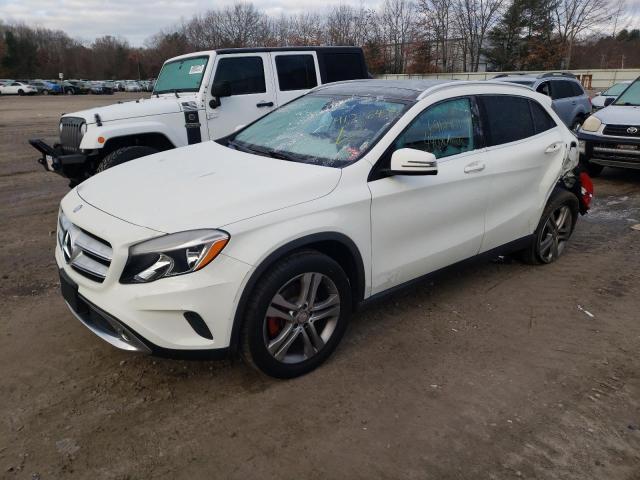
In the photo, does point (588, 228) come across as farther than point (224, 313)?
Yes

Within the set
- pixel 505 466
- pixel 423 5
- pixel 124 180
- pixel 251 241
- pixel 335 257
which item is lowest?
pixel 505 466

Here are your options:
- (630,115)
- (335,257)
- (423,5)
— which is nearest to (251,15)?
(423,5)

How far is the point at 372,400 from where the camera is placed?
9.66 ft

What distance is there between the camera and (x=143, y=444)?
2580 mm

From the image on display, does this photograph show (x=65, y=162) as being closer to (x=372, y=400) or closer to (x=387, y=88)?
(x=387, y=88)

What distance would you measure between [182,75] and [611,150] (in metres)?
6.82

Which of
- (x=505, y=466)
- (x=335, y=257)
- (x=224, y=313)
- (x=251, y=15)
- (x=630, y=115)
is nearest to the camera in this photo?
(x=505, y=466)

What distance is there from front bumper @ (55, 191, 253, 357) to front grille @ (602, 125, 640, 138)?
773cm

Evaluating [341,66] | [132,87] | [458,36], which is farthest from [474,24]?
[341,66]

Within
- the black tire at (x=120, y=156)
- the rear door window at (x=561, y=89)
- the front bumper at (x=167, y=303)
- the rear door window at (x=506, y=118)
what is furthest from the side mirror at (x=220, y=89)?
the rear door window at (x=561, y=89)

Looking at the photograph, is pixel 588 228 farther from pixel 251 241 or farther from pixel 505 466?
pixel 251 241

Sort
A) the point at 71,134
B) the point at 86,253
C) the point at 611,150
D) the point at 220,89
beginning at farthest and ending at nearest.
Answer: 1. the point at 611,150
2. the point at 220,89
3. the point at 71,134
4. the point at 86,253

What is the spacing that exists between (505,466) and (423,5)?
65967mm

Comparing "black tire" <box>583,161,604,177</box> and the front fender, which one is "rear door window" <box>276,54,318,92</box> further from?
"black tire" <box>583,161,604,177</box>
